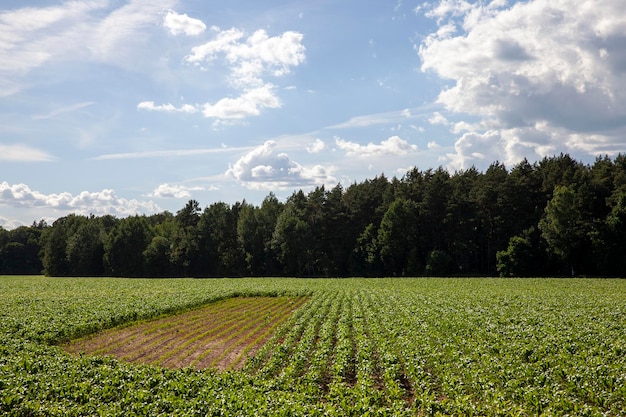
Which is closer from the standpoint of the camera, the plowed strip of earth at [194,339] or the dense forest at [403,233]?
the plowed strip of earth at [194,339]

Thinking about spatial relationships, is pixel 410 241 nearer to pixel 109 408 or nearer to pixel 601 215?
pixel 601 215

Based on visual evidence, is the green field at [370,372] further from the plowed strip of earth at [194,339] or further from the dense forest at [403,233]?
the dense forest at [403,233]

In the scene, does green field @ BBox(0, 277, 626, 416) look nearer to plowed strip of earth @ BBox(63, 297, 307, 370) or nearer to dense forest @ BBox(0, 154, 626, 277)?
plowed strip of earth @ BBox(63, 297, 307, 370)

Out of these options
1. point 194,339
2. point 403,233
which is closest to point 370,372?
point 194,339

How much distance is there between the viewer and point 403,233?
251 feet

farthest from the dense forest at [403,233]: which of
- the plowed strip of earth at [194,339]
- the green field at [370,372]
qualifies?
the plowed strip of earth at [194,339]

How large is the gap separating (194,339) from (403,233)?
5697 cm

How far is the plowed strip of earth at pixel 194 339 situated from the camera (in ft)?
66.6

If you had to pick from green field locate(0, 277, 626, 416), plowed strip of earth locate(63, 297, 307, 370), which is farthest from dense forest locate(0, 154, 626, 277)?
plowed strip of earth locate(63, 297, 307, 370)

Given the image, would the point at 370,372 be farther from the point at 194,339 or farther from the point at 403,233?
the point at 403,233

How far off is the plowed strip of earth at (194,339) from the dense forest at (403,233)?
45.5 metres

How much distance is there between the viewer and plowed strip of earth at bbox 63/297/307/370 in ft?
66.6

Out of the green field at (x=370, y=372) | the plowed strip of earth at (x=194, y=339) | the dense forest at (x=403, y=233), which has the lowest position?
the plowed strip of earth at (x=194, y=339)

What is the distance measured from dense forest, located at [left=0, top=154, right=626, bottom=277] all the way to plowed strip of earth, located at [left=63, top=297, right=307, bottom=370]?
45489mm
